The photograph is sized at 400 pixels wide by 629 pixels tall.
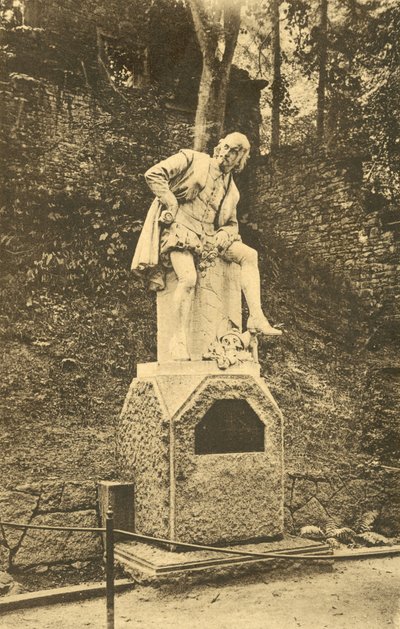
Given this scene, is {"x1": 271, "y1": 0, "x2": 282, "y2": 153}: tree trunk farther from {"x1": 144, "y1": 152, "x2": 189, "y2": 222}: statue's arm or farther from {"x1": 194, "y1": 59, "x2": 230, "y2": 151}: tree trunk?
{"x1": 144, "y1": 152, "x2": 189, "y2": 222}: statue's arm

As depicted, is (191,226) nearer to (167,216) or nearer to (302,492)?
(167,216)

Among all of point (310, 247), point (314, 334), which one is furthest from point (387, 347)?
point (310, 247)

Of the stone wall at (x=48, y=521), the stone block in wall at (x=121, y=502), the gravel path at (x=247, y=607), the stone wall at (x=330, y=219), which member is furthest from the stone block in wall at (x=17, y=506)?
the stone wall at (x=330, y=219)

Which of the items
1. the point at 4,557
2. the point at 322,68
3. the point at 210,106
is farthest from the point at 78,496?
the point at 322,68

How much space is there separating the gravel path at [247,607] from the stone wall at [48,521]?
1.33 metres

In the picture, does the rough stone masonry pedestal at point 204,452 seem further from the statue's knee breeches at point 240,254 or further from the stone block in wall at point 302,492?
the stone block in wall at point 302,492

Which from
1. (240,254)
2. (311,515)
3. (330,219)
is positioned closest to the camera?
(240,254)

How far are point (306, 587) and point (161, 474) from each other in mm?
1216

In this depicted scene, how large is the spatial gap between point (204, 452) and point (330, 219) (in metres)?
5.56

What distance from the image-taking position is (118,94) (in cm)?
945

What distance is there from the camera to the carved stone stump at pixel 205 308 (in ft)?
17.8

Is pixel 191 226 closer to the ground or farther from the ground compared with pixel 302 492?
farther from the ground

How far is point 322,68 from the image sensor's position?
9.85m

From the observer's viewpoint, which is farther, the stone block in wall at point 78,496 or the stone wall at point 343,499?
the stone wall at point 343,499
